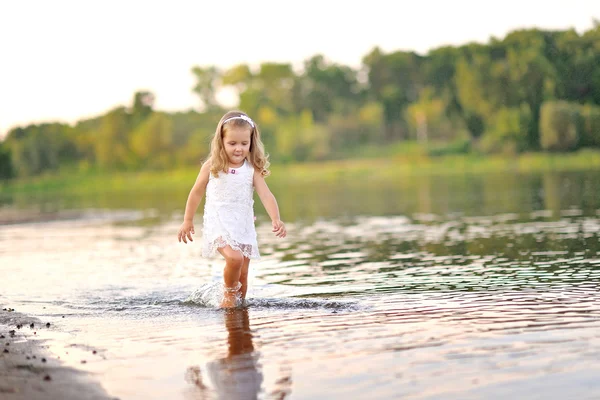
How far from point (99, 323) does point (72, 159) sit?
4988 inches

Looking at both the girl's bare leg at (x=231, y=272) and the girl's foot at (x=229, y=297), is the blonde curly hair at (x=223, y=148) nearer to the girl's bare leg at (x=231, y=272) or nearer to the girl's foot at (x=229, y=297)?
the girl's bare leg at (x=231, y=272)

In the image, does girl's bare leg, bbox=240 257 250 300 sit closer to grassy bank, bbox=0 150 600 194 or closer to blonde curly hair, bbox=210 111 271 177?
blonde curly hair, bbox=210 111 271 177

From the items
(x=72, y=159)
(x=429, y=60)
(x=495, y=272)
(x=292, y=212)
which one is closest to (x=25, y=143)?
(x=72, y=159)

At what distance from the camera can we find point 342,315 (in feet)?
27.1

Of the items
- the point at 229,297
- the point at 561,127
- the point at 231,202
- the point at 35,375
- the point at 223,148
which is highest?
the point at 223,148

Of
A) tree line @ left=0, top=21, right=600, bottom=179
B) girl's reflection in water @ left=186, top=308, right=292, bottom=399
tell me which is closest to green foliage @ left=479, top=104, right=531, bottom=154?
tree line @ left=0, top=21, right=600, bottom=179

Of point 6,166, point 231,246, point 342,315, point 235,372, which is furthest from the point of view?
point 6,166

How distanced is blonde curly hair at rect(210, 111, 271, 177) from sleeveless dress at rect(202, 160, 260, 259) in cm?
9

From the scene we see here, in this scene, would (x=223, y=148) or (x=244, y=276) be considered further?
(x=244, y=276)

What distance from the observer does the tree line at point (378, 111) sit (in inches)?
3123

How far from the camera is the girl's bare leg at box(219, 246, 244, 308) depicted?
29.5ft

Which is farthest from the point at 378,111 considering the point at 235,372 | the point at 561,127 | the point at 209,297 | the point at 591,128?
the point at 235,372

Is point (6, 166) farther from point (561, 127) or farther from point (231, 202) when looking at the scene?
point (231, 202)

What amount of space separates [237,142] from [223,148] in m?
0.18
